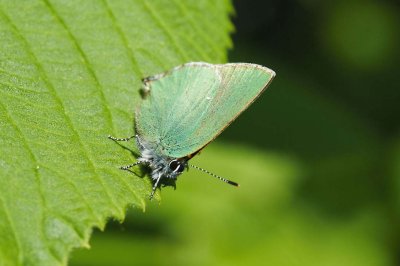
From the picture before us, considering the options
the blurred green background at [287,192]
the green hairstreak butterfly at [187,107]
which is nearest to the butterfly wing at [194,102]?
the green hairstreak butterfly at [187,107]

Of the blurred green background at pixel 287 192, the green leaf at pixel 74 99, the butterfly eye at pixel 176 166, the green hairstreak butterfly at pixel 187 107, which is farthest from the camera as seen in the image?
the blurred green background at pixel 287 192

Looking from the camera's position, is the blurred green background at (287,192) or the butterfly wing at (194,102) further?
the blurred green background at (287,192)

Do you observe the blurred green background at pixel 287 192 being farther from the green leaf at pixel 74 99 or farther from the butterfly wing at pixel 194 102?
the green leaf at pixel 74 99

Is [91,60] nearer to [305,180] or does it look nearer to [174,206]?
[174,206]

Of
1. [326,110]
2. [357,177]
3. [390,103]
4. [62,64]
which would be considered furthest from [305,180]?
[62,64]

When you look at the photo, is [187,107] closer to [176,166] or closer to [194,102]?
[194,102]

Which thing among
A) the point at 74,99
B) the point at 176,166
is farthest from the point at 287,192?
the point at 74,99
